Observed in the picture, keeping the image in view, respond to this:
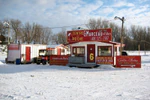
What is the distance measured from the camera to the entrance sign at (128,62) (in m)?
19.2

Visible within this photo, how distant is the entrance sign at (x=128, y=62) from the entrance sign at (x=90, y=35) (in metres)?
2.66

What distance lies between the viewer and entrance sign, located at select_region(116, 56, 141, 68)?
19219 mm

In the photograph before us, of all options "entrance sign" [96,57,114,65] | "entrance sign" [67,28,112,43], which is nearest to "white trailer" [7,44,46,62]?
"entrance sign" [67,28,112,43]

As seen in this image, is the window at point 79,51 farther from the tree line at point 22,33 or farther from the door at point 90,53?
the tree line at point 22,33

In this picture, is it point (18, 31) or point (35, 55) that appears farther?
point (18, 31)

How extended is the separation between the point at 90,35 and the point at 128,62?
209 inches

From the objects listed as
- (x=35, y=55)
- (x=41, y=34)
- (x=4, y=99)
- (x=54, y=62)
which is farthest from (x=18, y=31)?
(x=4, y=99)

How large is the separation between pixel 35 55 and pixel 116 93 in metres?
21.3

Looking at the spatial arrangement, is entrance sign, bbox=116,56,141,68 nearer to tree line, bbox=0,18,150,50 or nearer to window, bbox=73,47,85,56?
window, bbox=73,47,85,56

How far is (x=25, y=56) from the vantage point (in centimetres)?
2606

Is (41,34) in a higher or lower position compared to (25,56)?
higher

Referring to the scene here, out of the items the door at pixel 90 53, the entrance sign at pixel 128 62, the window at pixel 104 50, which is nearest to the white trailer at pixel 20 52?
the door at pixel 90 53

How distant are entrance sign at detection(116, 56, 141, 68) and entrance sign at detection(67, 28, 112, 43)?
8.72 ft

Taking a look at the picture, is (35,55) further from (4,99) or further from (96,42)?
(4,99)
